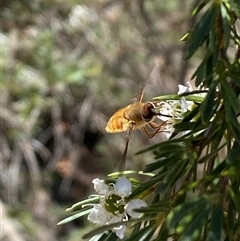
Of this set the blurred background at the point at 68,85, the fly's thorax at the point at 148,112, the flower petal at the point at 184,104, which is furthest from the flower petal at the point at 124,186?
the blurred background at the point at 68,85

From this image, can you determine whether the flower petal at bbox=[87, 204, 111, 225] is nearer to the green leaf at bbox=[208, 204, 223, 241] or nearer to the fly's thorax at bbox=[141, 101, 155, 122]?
the green leaf at bbox=[208, 204, 223, 241]

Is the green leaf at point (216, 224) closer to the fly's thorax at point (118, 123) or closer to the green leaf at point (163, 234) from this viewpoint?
the green leaf at point (163, 234)

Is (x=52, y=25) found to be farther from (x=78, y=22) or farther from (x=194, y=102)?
(x=194, y=102)

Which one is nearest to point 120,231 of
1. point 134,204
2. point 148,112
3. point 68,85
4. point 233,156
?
point 134,204

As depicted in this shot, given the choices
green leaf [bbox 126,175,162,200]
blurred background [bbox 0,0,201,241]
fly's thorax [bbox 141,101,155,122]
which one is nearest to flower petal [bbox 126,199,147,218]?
green leaf [bbox 126,175,162,200]

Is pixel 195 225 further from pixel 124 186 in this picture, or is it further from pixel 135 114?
pixel 135 114

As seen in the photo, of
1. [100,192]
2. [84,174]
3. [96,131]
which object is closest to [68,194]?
[84,174]
